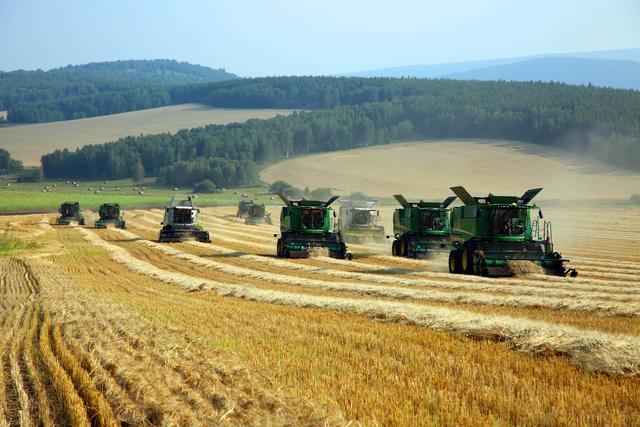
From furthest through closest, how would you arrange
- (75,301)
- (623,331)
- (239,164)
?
(239,164) → (75,301) → (623,331)

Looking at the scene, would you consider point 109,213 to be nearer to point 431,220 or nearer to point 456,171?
point 431,220

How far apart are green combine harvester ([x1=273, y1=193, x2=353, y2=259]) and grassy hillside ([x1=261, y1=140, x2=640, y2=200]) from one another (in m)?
54.4

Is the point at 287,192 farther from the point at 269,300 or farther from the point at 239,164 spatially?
the point at 269,300

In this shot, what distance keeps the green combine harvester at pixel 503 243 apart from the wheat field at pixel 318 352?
1.34m

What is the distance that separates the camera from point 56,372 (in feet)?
33.0

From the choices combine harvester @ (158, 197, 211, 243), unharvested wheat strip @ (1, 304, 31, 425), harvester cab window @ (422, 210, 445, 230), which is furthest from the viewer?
combine harvester @ (158, 197, 211, 243)

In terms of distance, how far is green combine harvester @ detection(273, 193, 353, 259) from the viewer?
114 ft

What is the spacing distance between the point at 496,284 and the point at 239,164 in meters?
106

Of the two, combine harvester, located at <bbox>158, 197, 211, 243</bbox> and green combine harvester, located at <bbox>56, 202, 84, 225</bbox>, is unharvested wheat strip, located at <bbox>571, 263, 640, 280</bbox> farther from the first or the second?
green combine harvester, located at <bbox>56, 202, 84, 225</bbox>

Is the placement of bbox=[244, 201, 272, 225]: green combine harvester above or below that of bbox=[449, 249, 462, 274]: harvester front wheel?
below

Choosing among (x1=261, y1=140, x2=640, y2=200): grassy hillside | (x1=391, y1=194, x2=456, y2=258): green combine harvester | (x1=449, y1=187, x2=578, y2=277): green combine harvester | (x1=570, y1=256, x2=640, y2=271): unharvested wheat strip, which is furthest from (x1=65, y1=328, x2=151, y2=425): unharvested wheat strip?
(x1=261, y1=140, x2=640, y2=200): grassy hillside

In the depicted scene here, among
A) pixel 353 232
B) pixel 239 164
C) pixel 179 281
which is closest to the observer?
pixel 179 281

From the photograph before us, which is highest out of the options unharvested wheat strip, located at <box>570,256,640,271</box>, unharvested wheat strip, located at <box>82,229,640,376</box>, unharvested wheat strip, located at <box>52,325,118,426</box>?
unharvested wheat strip, located at <box>52,325,118,426</box>

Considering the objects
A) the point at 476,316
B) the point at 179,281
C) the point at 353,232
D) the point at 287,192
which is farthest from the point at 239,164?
the point at 476,316
